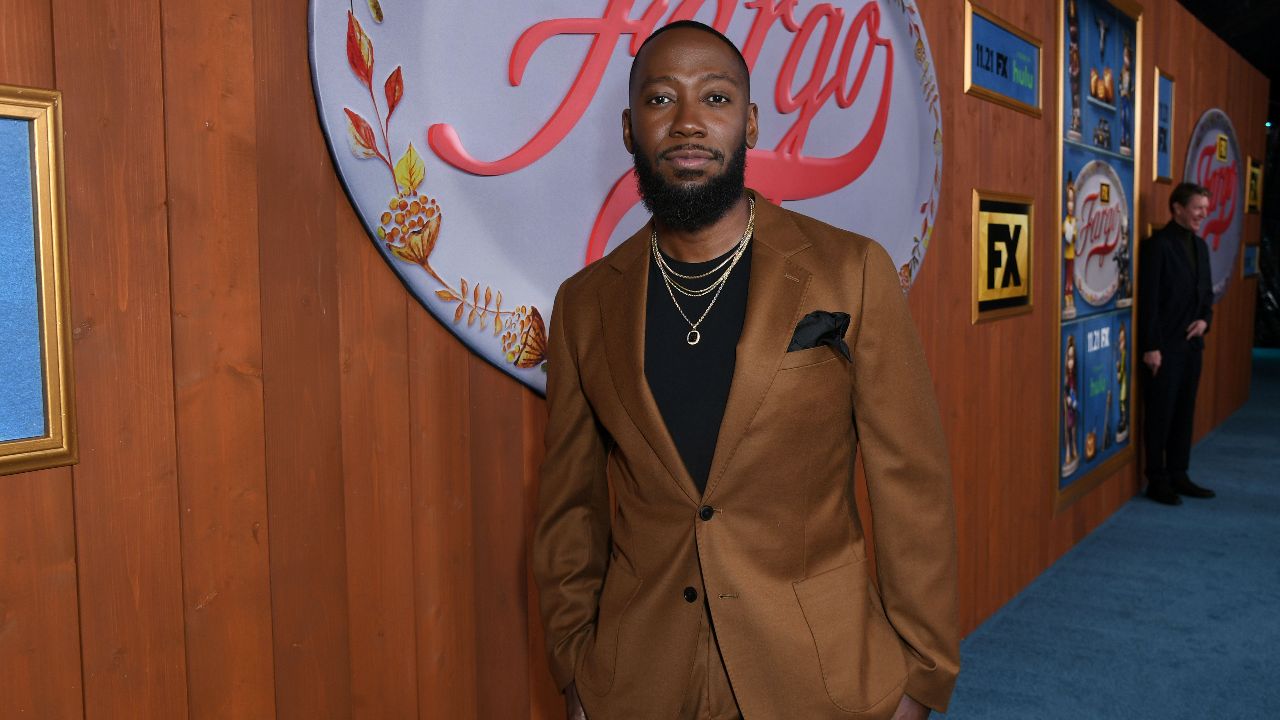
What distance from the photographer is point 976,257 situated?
3549 millimetres

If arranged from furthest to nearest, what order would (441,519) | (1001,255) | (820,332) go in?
(1001,255), (441,519), (820,332)

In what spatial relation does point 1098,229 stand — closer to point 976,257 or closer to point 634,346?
point 976,257

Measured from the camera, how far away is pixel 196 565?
1.44 metres

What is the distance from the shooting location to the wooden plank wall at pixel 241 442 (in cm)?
130

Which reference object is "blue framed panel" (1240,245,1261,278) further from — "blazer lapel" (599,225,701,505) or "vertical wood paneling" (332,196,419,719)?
"vertical wood paneling" (332,196,419,719)

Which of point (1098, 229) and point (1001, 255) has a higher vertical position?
point (1098, 229)

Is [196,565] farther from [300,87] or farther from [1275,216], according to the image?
[1275,216]

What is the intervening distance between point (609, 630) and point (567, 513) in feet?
0.68

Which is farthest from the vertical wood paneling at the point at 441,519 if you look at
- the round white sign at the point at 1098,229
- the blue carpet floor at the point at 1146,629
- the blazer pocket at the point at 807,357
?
the round white sign at the point at 1098,229

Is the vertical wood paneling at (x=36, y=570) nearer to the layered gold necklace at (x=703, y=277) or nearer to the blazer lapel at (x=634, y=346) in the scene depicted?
the blazer lapel at (x=634, y=346)

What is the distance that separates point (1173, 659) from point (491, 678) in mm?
2485

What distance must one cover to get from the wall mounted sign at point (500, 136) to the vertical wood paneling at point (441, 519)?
0.07 meters

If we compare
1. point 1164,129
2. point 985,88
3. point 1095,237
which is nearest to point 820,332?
point 985,88

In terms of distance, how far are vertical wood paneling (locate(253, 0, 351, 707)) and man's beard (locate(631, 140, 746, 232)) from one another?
51 centimetres
